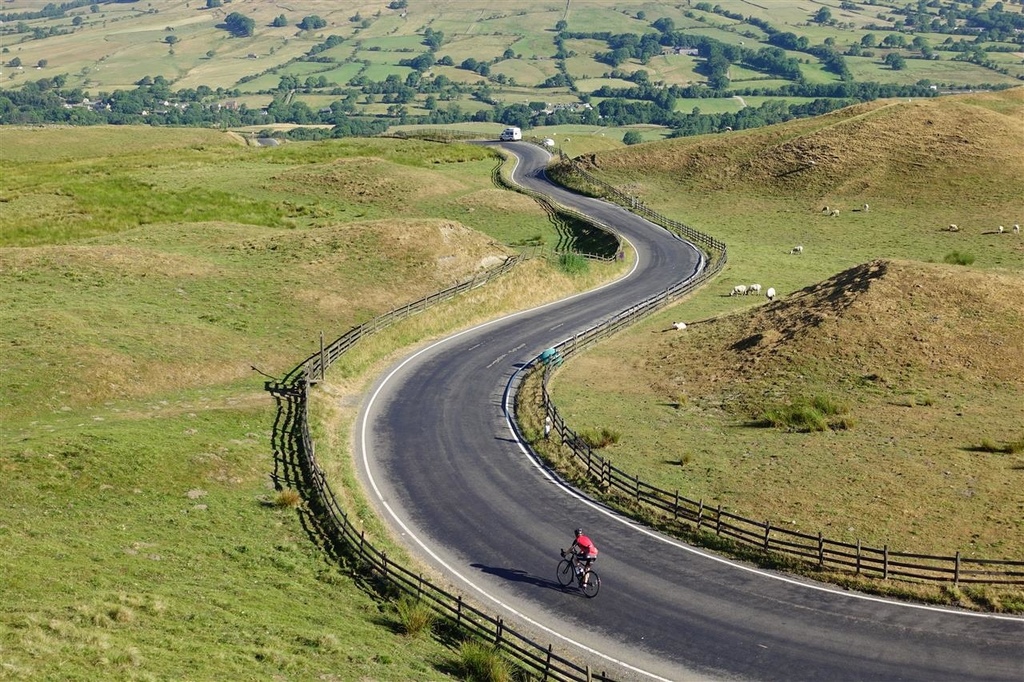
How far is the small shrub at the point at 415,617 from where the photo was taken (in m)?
28.2

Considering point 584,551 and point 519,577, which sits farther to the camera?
point 519,577

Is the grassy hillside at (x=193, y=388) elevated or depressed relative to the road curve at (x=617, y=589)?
elevated

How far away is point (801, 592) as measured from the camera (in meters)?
30.3

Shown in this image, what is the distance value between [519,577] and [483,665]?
6422mm

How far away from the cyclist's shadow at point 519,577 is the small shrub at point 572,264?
144ft

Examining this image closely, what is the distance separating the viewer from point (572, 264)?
7531cm

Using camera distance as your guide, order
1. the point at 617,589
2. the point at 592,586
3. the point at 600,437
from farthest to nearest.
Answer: the point at 600,437 → the point at 617,589 → the point at 592,586

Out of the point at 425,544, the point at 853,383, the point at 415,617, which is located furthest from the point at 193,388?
the point at 853,383

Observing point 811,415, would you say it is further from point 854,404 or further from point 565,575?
point 565,575

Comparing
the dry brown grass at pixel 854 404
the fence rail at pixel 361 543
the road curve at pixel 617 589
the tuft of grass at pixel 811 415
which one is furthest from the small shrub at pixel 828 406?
the fence rail at pixel 361 543

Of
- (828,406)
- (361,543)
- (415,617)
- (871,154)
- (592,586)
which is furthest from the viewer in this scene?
(871,154)

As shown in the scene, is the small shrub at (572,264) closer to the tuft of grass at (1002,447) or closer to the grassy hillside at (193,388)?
the grassy hillside at (193,388)

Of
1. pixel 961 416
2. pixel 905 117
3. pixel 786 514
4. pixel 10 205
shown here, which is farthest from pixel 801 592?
pixel 905 117

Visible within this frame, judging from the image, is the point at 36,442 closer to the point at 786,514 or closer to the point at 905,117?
the point at 786,514
